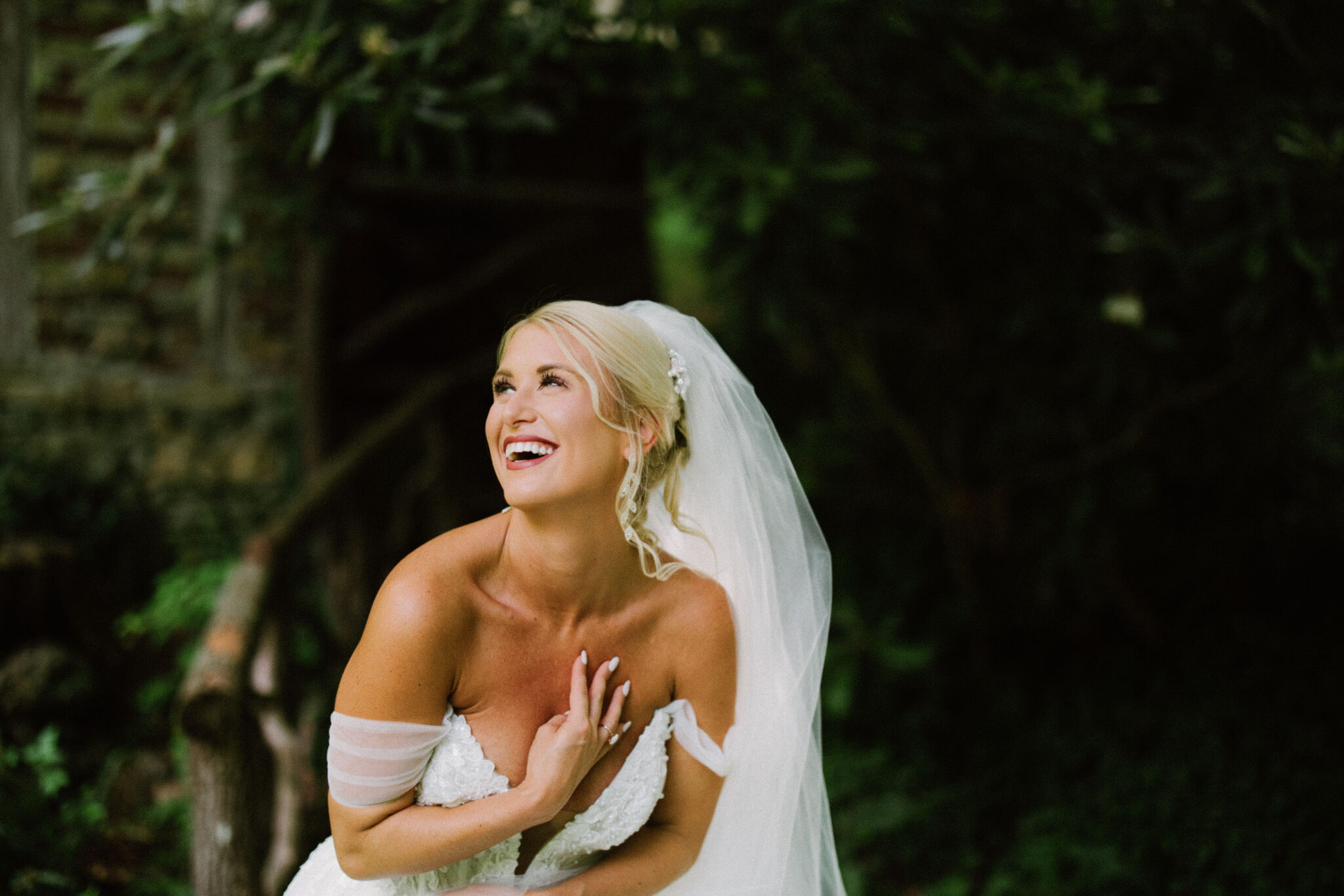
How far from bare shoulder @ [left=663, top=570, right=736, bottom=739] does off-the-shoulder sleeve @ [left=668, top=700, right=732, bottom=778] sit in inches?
0.7

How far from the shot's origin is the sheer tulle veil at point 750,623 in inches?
74.3

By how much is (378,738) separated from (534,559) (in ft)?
1.31

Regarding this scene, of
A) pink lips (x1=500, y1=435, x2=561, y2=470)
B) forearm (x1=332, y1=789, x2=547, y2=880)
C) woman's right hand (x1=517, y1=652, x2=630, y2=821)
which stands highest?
pink lips (x1=500, y1=435, x2=561, y2=470)

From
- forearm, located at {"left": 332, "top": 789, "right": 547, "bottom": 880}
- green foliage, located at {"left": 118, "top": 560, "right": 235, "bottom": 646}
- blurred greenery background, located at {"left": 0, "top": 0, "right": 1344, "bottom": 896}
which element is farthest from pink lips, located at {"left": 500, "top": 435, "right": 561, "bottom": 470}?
green foliage, located at {"left": 118, "top": 560, "right": 235, "bottom": 646}

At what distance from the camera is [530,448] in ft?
5.39

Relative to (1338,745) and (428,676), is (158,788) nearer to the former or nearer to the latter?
(428,676)

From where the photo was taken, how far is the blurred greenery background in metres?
3.08

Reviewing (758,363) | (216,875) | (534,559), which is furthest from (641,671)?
(758,363)

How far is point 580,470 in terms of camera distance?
5.39ft

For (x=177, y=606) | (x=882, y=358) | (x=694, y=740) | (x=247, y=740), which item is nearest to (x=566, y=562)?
(x=694, y=740)

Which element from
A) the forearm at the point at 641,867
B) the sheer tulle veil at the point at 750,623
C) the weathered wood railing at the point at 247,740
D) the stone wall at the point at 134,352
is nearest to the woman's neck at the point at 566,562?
the sheer tulle veil at the point at 750,623

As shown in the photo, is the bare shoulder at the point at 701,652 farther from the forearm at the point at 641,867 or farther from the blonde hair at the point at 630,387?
the forearm at the point at 641,867

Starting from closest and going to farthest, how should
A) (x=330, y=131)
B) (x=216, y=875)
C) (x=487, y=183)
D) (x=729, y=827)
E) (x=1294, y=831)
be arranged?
(x=729, y=827), (x=216, y=875), (x=330, y=131), (x=1294, y=831), (x=487, y=183)

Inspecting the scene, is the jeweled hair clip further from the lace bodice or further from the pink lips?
the lace bodice
